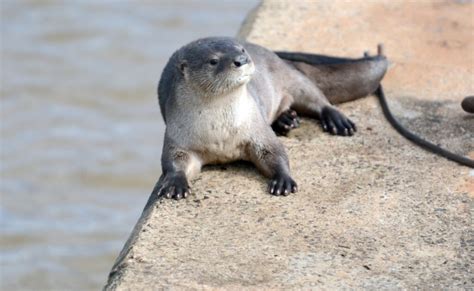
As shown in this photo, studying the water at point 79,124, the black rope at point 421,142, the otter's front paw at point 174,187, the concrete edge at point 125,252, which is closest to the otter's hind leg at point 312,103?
the black rope at point 421,142

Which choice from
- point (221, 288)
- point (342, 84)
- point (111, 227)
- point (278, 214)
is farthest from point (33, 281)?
point (221, 288)

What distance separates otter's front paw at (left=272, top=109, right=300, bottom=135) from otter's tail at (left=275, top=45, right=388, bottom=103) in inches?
12.2

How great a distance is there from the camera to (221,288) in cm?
384

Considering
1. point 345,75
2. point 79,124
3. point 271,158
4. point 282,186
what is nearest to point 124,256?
point 282,186

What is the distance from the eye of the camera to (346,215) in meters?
4.46

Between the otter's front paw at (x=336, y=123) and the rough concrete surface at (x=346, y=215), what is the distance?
0.05 meters

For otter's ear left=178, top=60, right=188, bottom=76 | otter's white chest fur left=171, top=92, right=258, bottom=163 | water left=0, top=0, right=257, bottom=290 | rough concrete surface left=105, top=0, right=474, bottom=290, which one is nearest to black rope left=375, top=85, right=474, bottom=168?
rough concrete surface left=105, top=0, right=474, bottom=290

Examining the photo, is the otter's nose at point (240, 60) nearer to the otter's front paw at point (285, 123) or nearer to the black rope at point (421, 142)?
the otter's front paw at point (285, 123)

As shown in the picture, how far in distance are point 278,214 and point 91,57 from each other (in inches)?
276

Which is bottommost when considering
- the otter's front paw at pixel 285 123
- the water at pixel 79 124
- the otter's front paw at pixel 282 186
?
the water at pixel 79 124

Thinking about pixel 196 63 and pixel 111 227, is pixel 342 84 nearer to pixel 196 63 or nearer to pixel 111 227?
pixel 196 63

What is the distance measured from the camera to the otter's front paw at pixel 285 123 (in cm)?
543

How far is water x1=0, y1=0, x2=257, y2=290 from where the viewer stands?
800cm

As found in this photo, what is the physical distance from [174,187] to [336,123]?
1068mm
